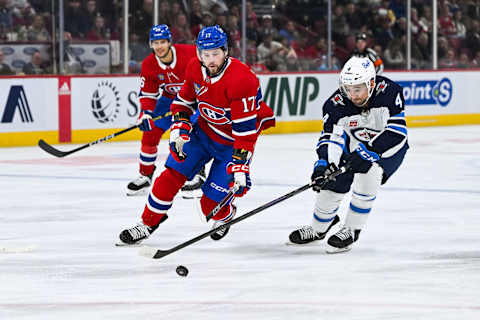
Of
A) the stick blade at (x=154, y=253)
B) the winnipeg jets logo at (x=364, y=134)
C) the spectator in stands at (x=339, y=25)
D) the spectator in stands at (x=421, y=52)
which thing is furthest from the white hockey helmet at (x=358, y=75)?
the spectator in stands at (x=421, y=52)

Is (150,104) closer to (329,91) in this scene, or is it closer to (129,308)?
(129,308)

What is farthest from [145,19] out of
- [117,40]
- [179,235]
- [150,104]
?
[179,235]

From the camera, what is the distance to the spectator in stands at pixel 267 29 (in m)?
13.9

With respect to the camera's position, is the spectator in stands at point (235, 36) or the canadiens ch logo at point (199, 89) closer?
the canadiens ch logo at point (199, 89)

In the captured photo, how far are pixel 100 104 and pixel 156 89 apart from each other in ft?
13.5

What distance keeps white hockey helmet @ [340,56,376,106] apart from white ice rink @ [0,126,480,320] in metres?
0.82

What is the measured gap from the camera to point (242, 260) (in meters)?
5.09

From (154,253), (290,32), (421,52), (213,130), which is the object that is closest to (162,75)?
(213,130)

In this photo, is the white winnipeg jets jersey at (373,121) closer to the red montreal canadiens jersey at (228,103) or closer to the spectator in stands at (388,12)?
the red montreal canadiens jersey at (228,103)

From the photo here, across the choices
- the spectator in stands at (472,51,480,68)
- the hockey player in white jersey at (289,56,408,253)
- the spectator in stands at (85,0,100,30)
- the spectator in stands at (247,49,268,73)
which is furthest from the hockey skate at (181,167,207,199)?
the spectator in stands at (472,51,480,68)

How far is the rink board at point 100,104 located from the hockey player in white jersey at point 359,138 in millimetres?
6314

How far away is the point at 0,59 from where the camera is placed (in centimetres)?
1131

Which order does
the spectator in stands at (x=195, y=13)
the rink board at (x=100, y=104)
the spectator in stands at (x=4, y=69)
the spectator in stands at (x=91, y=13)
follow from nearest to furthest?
the rink board at (x=100, y=104), the spectator in stands at (x=4, y=69), the spectator in stands at (x=91, y=13), the spectator in stands at (x=195, y=13)

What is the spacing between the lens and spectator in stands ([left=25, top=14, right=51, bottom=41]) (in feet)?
37.8
